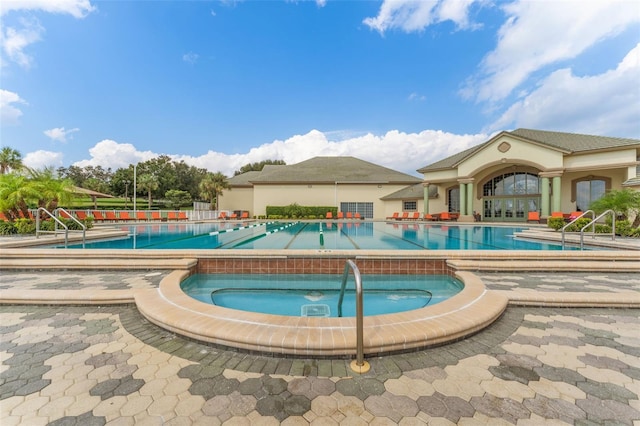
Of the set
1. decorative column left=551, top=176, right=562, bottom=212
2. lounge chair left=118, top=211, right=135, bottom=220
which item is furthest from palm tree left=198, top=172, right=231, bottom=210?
decorative column left=551, top=176, right=562, bottom=212

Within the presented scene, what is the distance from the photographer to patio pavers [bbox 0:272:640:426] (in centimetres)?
177

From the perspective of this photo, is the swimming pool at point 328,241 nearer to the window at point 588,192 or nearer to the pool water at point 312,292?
the pool water at point 312,292

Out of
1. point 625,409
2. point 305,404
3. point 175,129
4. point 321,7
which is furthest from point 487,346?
point 175,129

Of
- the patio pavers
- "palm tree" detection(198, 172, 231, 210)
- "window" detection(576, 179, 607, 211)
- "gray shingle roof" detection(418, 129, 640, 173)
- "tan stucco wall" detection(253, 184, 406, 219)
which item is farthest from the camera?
"palm tree" detection(198, 172, 231, 210)

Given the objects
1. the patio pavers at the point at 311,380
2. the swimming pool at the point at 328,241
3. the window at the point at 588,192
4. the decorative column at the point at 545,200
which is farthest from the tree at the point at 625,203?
the patio pavers at the point at 311,380

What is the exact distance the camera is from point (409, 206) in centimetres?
2723

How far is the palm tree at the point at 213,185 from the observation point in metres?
30.5

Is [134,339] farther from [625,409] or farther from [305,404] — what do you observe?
[625,409]

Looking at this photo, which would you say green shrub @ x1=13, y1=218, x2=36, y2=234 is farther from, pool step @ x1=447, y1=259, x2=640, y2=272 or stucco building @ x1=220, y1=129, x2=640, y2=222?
stucco building @ x1=220, y1=129, x2=640, y2=222

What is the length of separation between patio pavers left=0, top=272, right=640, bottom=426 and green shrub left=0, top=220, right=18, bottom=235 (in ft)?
40.1

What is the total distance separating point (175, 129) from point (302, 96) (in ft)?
46.8

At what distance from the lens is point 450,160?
25.3 meters

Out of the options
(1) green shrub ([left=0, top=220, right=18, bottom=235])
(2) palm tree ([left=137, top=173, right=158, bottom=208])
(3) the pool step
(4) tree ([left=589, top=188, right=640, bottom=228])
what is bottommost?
(3) the pool step

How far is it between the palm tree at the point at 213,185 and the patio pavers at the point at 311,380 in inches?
1140
